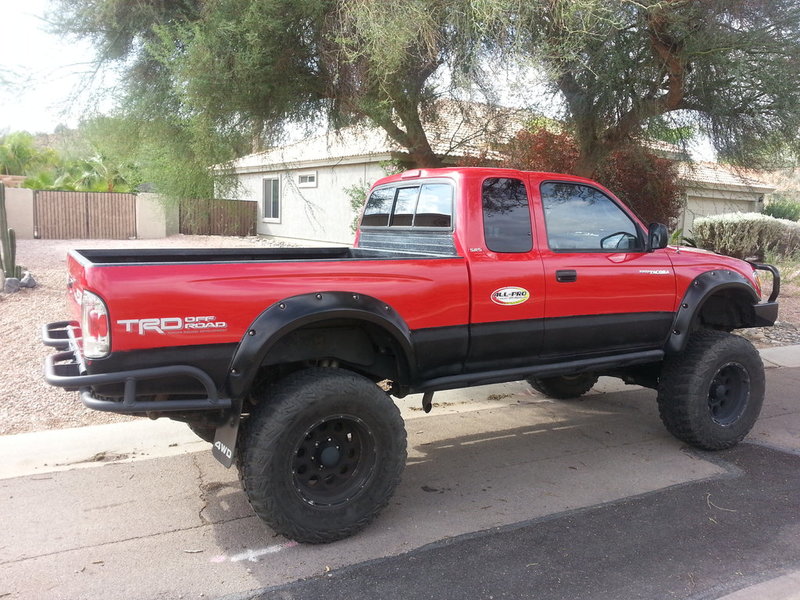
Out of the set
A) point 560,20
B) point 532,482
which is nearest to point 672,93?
point 560,20

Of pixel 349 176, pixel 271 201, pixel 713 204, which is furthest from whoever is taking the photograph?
pixel 271 201

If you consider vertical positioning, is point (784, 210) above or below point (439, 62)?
below

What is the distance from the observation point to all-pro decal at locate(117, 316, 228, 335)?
3.21 m

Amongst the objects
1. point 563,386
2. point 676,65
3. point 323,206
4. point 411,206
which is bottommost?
point 563,386

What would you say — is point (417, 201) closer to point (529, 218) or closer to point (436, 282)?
point (529, 218)

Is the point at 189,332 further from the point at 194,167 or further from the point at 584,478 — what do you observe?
the point at 194,167

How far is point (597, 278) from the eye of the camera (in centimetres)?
478

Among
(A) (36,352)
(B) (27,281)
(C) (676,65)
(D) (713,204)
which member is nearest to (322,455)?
(A) (36,352)

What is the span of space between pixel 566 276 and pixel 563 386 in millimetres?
2339

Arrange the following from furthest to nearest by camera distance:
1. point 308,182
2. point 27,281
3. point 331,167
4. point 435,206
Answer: point 308,182, point 331,167, point 27,281, point 435,206

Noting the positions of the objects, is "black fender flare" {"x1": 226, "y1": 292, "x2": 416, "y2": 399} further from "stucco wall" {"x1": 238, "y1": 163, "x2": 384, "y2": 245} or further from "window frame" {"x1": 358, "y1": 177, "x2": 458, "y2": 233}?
"stucco wall" {"x1": 238, "y1": 163, "x2": 384, "y2": 245}

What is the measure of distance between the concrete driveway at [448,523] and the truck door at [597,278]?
38.1 inches

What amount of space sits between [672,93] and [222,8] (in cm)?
524

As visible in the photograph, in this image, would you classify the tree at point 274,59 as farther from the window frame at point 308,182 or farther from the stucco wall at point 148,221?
the stucco wall at point 148,221
